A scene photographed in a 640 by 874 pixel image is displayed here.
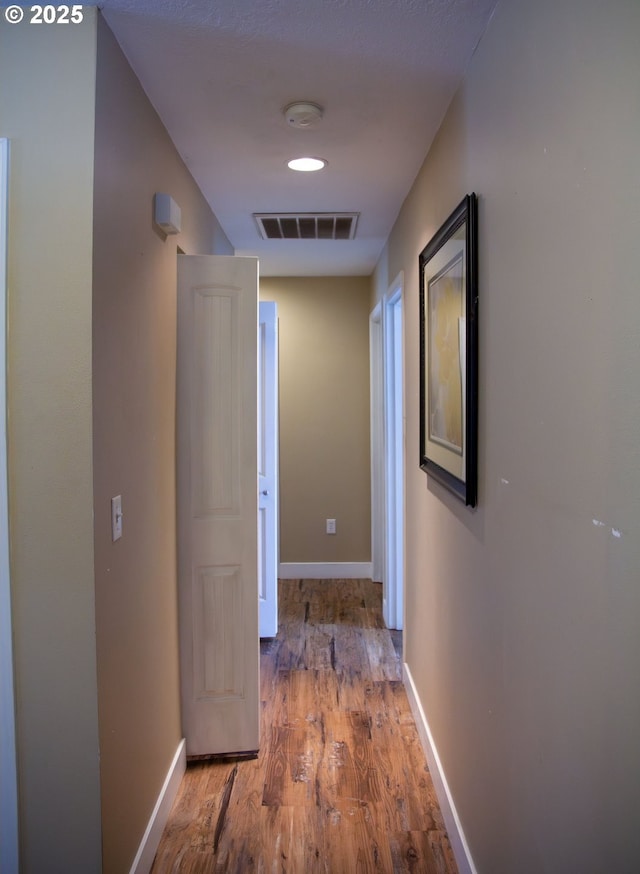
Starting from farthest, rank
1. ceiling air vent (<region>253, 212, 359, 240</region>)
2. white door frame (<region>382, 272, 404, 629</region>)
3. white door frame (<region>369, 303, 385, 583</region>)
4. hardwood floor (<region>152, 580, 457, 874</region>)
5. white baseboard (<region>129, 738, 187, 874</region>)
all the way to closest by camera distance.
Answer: white door frame (<region>369, 303, 385, 583</region>), white door frame (<region>382, 272, 404, 629</region>), ceiling air vent (<region>253, 212, 359, 240</region>), hardwood floor (<region>152, 580, 457, 874</region>), white baseboard (<region>129, 738, 187, 874</region>)

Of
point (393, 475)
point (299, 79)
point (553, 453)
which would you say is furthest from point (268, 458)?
point (553, 453)

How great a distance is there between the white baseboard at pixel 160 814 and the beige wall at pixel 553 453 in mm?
962

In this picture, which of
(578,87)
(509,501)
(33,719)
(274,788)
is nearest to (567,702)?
(509,501)

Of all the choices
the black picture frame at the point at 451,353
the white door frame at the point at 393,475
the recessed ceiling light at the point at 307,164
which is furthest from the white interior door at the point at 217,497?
the white door frame at the point at 393,475

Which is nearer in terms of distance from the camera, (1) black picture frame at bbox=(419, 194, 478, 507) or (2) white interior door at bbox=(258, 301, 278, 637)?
(1) black picture frame at bbox=(419, 194, 478, 507)

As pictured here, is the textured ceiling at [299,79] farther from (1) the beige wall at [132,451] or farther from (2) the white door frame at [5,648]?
(2) the white door frame at [5,648]

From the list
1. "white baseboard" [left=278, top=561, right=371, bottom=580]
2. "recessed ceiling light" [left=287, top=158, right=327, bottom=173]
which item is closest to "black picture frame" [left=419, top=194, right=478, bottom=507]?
"recessed ceiling light" [left=287, top=158, right=327, bottom=173]

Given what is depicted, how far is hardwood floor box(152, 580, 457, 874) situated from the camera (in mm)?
1968

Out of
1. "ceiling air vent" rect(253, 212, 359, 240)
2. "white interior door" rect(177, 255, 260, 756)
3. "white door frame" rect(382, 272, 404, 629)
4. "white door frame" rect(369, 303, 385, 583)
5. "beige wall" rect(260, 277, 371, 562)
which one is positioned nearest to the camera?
"white interior door" rect(177, 255, 260, 756)

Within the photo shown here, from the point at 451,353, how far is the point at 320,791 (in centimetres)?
168

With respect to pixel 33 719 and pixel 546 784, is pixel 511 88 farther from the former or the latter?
pixel 33 719

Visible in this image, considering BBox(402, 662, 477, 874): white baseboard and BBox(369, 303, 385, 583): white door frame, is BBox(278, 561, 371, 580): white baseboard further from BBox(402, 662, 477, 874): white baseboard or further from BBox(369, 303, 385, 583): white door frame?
BBox(402, 662, 477, 874): white baseboard

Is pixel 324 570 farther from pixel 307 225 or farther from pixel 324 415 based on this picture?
pixel 307 225

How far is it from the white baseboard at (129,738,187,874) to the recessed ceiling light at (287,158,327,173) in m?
2.35
